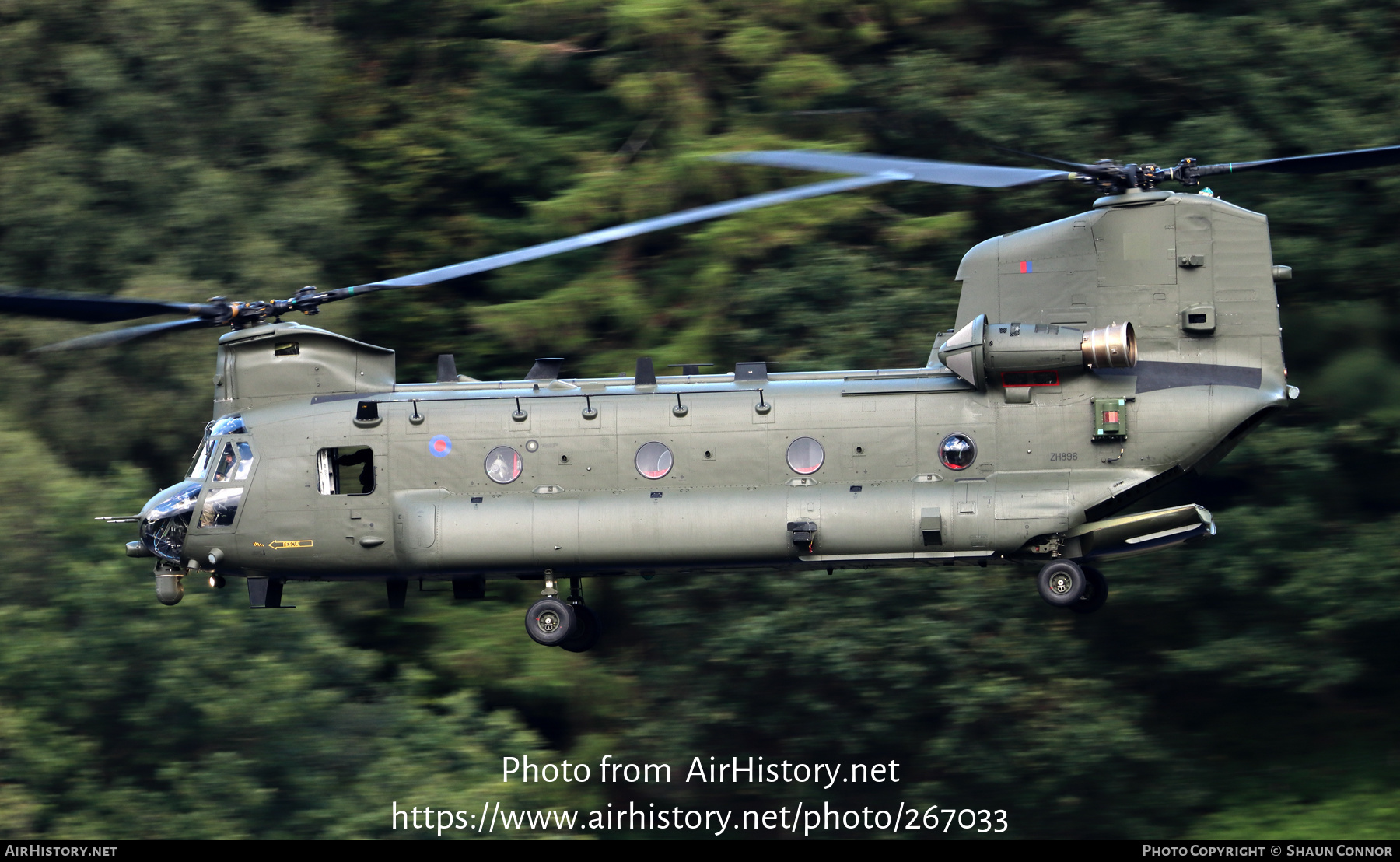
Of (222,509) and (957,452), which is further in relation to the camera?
(222,509)

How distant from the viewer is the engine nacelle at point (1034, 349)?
51.6 feet

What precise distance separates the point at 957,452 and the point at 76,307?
822 cm

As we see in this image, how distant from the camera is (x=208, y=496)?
17250 mm

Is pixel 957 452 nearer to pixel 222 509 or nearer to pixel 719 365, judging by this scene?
pixel 222 509

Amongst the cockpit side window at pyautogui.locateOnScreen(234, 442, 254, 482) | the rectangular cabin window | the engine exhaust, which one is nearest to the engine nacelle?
the engine exhaust

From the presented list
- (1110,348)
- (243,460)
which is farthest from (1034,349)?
(243,460)

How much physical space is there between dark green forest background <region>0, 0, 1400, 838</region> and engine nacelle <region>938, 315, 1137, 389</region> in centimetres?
710

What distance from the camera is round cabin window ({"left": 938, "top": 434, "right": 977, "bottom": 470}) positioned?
52.7ft

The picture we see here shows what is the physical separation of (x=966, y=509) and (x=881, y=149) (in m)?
12.2

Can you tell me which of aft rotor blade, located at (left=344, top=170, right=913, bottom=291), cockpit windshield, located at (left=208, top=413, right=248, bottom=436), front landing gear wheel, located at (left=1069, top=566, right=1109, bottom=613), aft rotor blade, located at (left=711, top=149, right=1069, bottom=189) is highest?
aft rotor blade, located at (left=711, top=149, right=1069, bottom=189)

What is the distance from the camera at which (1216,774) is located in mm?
25172

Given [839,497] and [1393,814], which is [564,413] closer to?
[839,497]

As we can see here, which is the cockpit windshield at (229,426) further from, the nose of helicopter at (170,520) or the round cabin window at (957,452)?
the round cabin window at (957,452)

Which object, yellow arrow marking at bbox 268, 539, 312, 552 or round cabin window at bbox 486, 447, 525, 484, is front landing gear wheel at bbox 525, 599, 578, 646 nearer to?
round cabin window at bbox 486, 447, 525, 484
